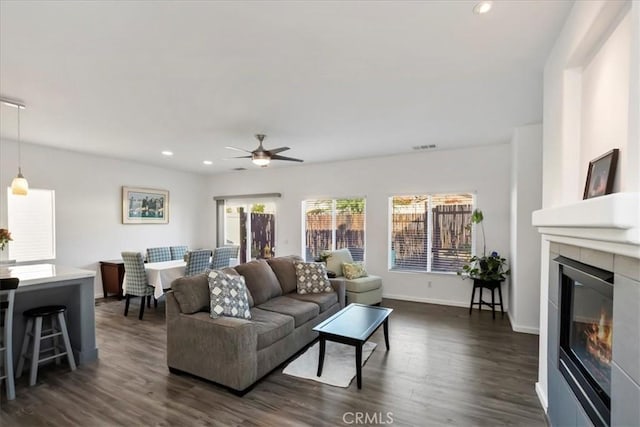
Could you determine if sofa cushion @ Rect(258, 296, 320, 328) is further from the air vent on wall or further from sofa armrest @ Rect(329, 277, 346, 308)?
the air vent on wall

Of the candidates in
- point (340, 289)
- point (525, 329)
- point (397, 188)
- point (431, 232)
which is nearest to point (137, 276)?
point (340, 289)

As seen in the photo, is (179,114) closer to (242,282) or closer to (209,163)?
(242,282)

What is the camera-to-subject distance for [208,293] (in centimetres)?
296

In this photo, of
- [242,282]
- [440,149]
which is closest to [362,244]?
[440,149]

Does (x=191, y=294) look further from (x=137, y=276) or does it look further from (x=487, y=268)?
(x=487, y=268)

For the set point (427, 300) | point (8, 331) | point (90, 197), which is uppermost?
point (90, 197)

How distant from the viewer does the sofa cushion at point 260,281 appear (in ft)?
11.4

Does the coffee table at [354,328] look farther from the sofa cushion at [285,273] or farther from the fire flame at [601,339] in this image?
the fire flame at [601,339]

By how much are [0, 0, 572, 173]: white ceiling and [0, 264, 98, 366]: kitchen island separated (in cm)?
174

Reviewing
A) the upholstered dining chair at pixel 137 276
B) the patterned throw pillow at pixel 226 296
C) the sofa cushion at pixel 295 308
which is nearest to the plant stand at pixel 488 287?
the sofa cushion at pixel 295 308

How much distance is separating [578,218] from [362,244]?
4.66 meters

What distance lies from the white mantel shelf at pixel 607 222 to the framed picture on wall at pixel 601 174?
199 millimetres

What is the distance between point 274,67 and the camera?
2420 millimetres

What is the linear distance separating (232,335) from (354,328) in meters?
1.12
